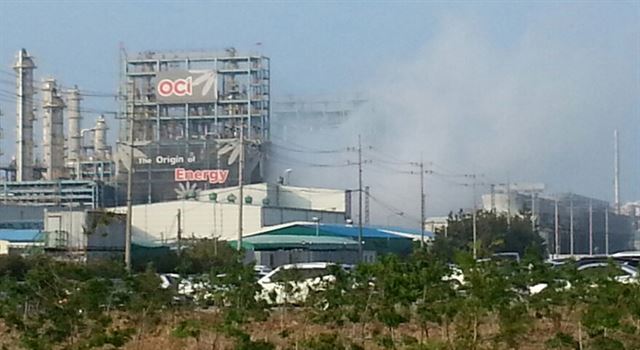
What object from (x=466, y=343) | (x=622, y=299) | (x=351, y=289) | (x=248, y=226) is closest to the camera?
(x=466, y=343)

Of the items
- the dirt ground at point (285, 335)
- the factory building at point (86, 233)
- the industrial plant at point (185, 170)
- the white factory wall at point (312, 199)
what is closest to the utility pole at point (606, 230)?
the industrial plant at point (185, 170)

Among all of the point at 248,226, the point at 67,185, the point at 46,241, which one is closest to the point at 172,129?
the point at 67,185

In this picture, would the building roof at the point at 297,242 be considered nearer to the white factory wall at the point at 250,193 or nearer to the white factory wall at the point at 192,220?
the white factory wall at the point at 192,220

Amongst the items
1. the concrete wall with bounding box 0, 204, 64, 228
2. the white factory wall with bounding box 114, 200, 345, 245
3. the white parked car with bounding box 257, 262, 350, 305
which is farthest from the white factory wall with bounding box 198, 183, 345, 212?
the white parked car with bounding box 257, 262, 350, 305

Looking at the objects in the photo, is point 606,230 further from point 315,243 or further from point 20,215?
point 20,215

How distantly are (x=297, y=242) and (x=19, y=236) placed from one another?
11609 mm

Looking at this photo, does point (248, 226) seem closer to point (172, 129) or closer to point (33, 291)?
point (172, 129)

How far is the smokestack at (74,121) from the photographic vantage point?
6844cm

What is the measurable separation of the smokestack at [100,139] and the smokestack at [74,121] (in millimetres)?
1271

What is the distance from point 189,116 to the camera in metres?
66.4

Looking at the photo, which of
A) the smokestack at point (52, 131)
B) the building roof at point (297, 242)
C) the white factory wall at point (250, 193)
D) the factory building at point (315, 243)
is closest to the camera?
the factory building at point (315, 243)

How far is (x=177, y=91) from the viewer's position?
64938 millimetres

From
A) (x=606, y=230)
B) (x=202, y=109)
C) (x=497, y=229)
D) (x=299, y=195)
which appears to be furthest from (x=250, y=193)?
(x=606, y=230)

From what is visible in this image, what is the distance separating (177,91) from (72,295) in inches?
2042
